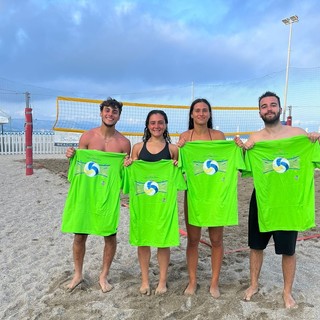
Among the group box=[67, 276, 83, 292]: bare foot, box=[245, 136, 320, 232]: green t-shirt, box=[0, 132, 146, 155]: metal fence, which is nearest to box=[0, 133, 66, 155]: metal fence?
box=[0, 132, 146, 155]: metal fence

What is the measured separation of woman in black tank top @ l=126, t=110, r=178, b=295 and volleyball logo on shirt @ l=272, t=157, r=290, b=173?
0.87 meters

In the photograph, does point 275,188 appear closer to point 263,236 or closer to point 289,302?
point 263,236

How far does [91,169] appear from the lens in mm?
2959

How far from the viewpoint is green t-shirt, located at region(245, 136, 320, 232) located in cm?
277

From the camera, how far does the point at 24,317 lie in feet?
8.71

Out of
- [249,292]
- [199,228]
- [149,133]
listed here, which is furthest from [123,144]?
[249,292]

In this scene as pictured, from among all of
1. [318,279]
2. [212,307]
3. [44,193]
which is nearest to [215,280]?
[212,307]

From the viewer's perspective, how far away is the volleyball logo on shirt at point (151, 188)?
2.86 meters

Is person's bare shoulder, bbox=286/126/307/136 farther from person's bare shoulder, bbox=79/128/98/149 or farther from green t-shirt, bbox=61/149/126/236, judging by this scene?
person's bare shoulder, bbox=79/128/98/149

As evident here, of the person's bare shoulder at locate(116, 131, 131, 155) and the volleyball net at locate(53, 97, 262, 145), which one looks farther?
the volleyball net at locate(53, 97, 262, 145)

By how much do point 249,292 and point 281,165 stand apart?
1196mm

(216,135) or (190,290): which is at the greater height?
(216,135)

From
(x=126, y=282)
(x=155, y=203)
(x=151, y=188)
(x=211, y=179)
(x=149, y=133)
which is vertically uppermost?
(x=149, y=133)

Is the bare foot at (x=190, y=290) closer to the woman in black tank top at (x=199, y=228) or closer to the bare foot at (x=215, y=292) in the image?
the woman in black tank top at (x=199, y=228)
